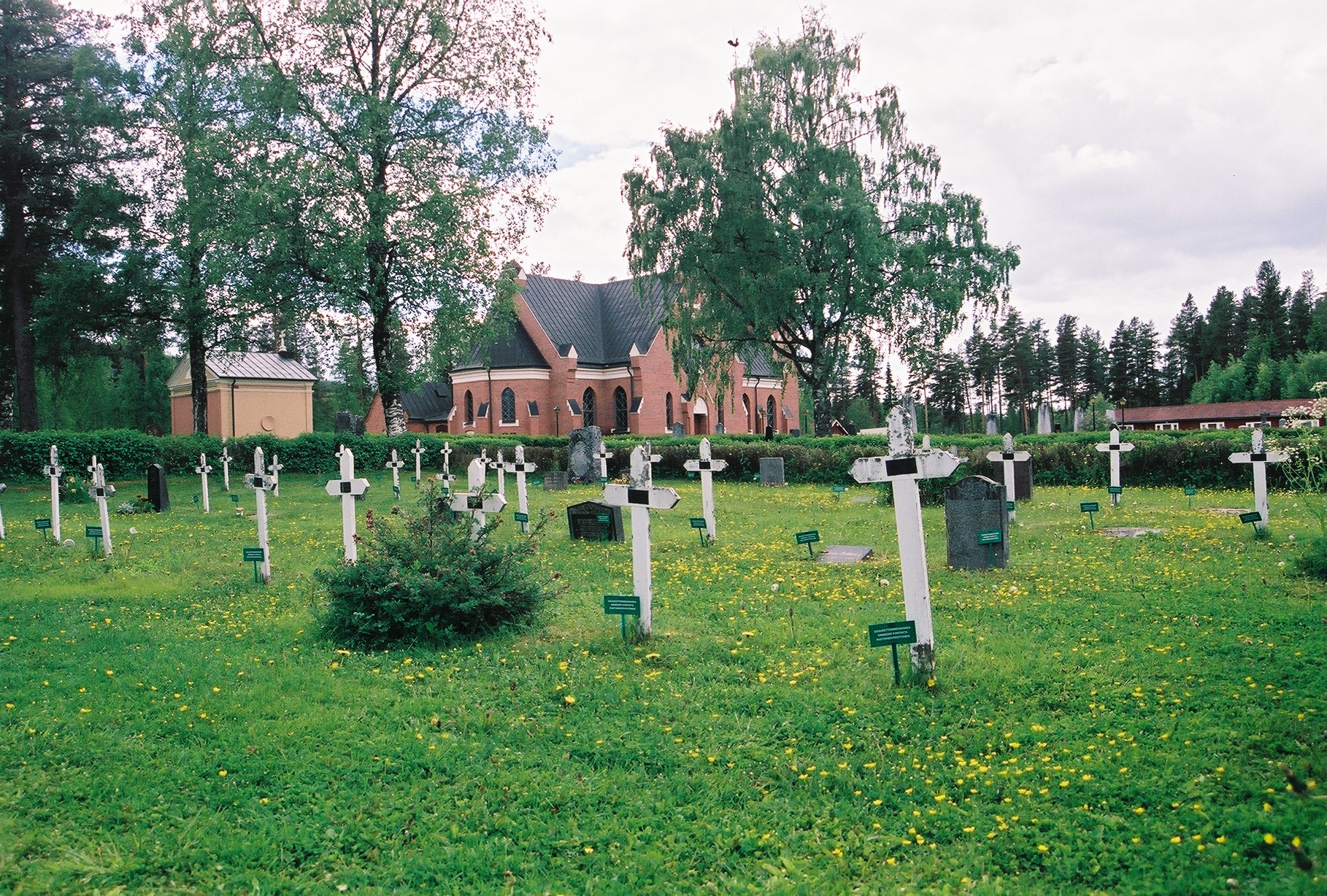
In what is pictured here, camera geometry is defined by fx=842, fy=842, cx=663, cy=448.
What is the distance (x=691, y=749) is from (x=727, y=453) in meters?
21.7

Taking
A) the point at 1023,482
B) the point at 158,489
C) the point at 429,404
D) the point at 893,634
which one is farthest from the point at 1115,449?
the point at 429,404

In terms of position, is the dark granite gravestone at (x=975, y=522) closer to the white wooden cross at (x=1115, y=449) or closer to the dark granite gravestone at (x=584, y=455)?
the white wooden cross at (x=1115, y=449)

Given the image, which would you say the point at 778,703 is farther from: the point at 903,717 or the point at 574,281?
the point at 574,281

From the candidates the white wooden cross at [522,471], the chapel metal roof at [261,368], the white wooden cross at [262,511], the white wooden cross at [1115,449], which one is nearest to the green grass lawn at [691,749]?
the white wooden cross at [262,511]

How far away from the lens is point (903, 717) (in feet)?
17.5

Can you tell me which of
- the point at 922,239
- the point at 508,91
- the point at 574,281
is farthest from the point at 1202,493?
the point at 574,281

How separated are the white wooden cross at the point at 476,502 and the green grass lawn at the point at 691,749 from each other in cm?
129

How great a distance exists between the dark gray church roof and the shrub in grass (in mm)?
43707

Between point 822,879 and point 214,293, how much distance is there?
30.3m

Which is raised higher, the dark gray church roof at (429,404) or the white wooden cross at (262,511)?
the dark gray church roof at (429,404)

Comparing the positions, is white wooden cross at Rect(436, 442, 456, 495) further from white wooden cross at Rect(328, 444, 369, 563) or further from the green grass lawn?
the green grass lawn

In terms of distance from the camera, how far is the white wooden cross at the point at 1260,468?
457 inches

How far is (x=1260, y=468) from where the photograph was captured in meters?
12.1

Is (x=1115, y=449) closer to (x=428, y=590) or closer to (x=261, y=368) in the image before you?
(x=428, y=590)
